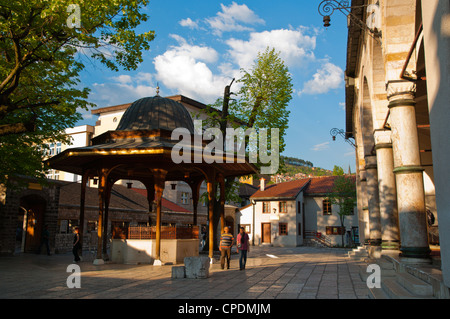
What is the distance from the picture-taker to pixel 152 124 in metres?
17.3

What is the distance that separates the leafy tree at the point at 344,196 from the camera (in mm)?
39750

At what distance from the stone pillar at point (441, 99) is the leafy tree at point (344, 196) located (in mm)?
35886

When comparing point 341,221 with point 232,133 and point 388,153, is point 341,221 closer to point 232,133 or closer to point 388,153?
point 232,133

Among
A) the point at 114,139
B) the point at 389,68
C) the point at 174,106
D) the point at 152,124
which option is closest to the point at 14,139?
the point at 114,139

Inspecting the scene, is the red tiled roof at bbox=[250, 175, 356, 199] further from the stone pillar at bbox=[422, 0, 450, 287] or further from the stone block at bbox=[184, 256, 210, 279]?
the stone pillar at bbox=[422, 0, 450, 287]

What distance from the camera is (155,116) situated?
1759cm

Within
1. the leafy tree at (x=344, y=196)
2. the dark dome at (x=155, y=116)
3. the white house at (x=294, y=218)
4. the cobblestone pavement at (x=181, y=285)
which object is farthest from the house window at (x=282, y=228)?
the cobblestone pavement at (x=181, y=285)

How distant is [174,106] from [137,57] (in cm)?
492

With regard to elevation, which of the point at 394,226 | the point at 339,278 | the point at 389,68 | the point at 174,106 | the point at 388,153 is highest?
the point at 174,106

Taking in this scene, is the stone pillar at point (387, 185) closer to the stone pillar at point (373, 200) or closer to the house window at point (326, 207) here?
the stone pillar at point (373, 200)

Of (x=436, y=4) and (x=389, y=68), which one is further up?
(x=389, y=68)
